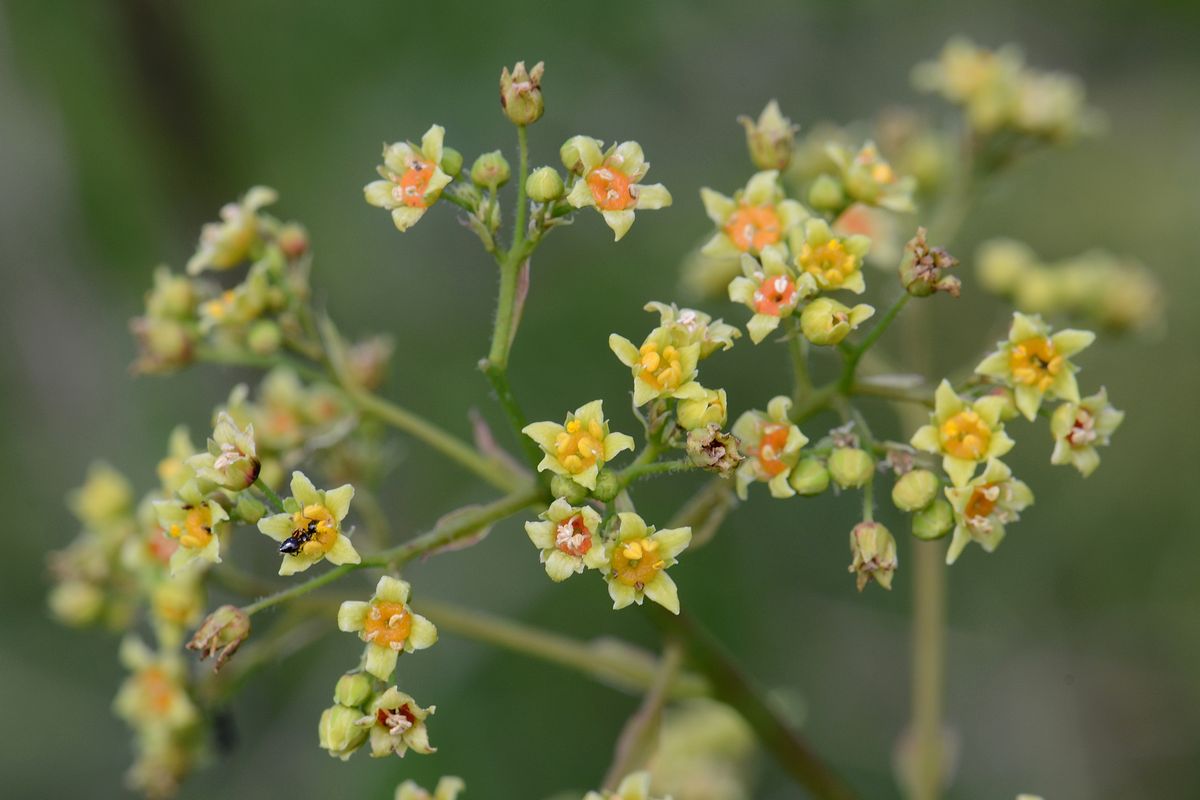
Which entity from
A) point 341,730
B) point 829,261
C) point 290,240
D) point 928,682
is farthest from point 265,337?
point 928,682

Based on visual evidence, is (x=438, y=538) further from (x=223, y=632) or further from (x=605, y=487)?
(x=223, y=632)

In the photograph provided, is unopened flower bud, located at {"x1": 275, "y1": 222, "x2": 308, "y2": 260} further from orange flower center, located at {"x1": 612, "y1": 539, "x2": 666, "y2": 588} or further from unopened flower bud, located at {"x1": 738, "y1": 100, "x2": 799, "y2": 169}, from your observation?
orange flower center, located at {"x1": 612, "y1": 539, "x2": 666, "y2": 588}

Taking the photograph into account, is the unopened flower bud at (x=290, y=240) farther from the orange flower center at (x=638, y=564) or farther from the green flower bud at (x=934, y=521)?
the green flower bud at (x=934, y=521)

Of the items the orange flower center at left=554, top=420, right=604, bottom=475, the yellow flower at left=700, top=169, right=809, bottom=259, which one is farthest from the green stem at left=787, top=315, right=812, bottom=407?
the orange flower center at left=554, top=420, right=604, bottom=475

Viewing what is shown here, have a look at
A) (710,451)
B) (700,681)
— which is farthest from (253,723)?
(710,451)

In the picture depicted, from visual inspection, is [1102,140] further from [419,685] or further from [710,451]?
[710,451]
